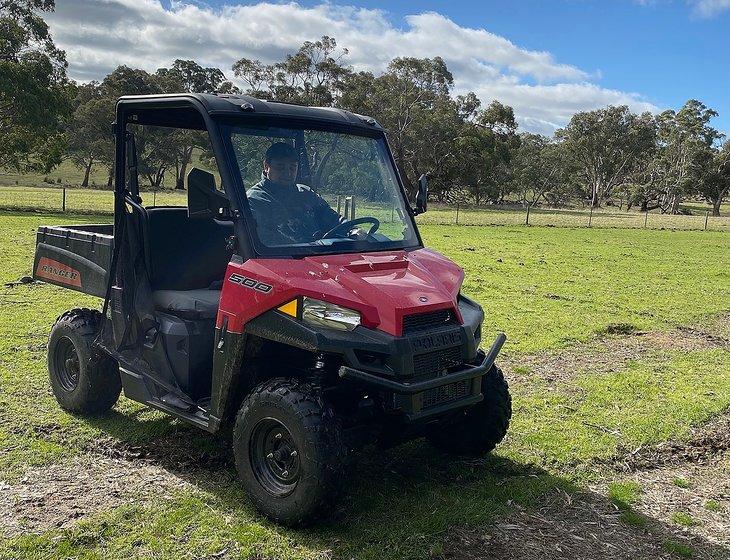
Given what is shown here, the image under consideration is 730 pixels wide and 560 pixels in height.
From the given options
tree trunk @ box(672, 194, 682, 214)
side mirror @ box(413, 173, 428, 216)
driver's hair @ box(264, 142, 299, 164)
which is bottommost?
side mirror @ box(413, 173, 428, 216)

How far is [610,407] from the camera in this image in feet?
21.9

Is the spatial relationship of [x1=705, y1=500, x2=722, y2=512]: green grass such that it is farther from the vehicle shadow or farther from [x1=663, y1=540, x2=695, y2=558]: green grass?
[x1=663, y1=540, x2=695, y2=558]: green grass

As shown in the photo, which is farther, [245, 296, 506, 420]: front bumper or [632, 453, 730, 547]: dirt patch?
[632, 453, 730, 547]: dirt patch

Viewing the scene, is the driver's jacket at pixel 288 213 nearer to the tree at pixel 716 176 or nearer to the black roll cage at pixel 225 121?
the black roll cage at pixel 225 121

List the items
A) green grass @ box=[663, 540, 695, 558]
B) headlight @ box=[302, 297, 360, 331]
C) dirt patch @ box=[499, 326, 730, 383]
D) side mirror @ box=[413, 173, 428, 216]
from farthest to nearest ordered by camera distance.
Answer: dirt patch @ box=[499, 326, 730, 383], side mirror @ box=[413, 173, 428, 216], green grass @ box=[663, 540, 695, 558], headlight @ box=[302, 297, 360, 331]

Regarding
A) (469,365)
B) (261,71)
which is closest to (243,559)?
(469,365)

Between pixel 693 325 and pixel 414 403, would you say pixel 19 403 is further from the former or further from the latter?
pixel 693 325

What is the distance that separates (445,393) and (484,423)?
102cm

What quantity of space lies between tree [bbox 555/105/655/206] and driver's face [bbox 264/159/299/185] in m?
67.9

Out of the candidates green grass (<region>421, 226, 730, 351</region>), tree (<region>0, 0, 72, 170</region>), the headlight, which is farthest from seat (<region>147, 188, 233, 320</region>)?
tree (<region>0, 0, 72, 170</region>)

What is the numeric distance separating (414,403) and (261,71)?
47.5 metres

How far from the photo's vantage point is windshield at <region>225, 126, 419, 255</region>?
440 cm

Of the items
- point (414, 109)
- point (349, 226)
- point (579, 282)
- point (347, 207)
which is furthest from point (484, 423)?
point (414, 109)

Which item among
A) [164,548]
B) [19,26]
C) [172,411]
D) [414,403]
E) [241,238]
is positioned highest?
[19,26]
